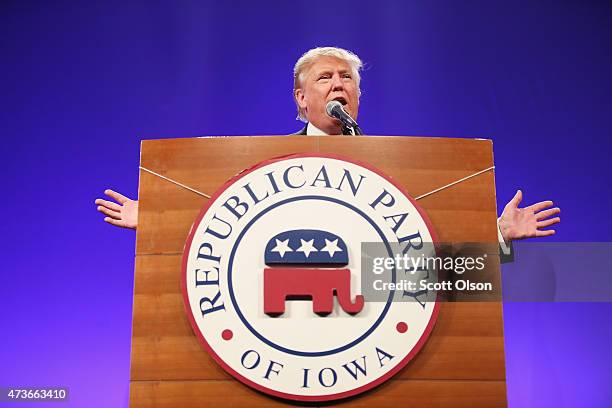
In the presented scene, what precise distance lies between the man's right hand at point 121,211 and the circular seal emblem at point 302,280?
370mm

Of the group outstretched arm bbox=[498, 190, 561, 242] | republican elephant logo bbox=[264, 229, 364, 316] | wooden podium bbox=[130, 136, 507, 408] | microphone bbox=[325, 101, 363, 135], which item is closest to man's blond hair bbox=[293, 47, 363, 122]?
microphone bbox=[325, 101, 363, 135]

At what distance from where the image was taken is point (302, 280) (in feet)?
3.81

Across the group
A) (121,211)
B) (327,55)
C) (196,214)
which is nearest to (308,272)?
(196,214)

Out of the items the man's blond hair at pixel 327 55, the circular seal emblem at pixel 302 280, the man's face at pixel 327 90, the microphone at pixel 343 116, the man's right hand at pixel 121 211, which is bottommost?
the circular seal emblem at pixel 302 280

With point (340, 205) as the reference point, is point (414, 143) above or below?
above

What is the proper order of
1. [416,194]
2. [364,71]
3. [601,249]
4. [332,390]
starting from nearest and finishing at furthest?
1. [332,390]
2. [416,194]
3. [601,249]
4. [364,71]

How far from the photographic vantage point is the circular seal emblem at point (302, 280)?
113 centimetres

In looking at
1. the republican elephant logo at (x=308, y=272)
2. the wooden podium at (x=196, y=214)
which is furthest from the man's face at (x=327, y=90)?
the republican elephant logo at (x=308, y=272)

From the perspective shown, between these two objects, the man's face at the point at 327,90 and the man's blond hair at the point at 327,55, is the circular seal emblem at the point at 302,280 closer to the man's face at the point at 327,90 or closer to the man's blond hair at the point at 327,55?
the man's face at the point at 327,90

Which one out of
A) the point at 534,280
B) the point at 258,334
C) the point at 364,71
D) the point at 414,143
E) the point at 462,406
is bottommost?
the point at 462,406

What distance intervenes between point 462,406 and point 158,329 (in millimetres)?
558

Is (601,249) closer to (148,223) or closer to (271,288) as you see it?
(271,288)

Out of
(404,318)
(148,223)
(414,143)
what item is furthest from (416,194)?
(148,223)

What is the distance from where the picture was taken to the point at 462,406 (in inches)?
44.9
